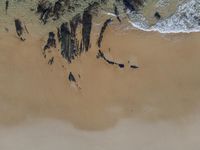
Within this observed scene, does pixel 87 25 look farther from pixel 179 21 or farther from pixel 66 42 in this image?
pixel 179 21

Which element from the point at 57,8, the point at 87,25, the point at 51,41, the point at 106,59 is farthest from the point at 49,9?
the point at 106,59

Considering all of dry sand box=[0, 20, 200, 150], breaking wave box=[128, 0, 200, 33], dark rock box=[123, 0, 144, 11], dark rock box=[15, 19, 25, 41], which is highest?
dark rock box=[123, 0, 144, 11]

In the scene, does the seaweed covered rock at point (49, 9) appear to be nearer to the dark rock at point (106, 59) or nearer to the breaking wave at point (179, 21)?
the dark rock at point (106, 59)

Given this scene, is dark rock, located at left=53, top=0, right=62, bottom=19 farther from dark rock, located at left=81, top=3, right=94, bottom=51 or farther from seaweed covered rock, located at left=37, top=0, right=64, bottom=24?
dark rock, located at left=81, top=3, right=94, bottom=51

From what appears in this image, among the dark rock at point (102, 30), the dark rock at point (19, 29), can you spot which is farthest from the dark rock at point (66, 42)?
the dark rock at point (19, 29)

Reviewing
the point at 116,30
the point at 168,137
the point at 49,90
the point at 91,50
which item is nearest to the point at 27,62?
the point at 49,90

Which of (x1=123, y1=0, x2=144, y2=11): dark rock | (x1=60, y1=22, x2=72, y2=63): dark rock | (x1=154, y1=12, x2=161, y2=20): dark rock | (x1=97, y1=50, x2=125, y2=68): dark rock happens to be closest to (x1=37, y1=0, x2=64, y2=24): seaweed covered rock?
(x1=60, y1=22, x2=72, y2=63): dark rock
